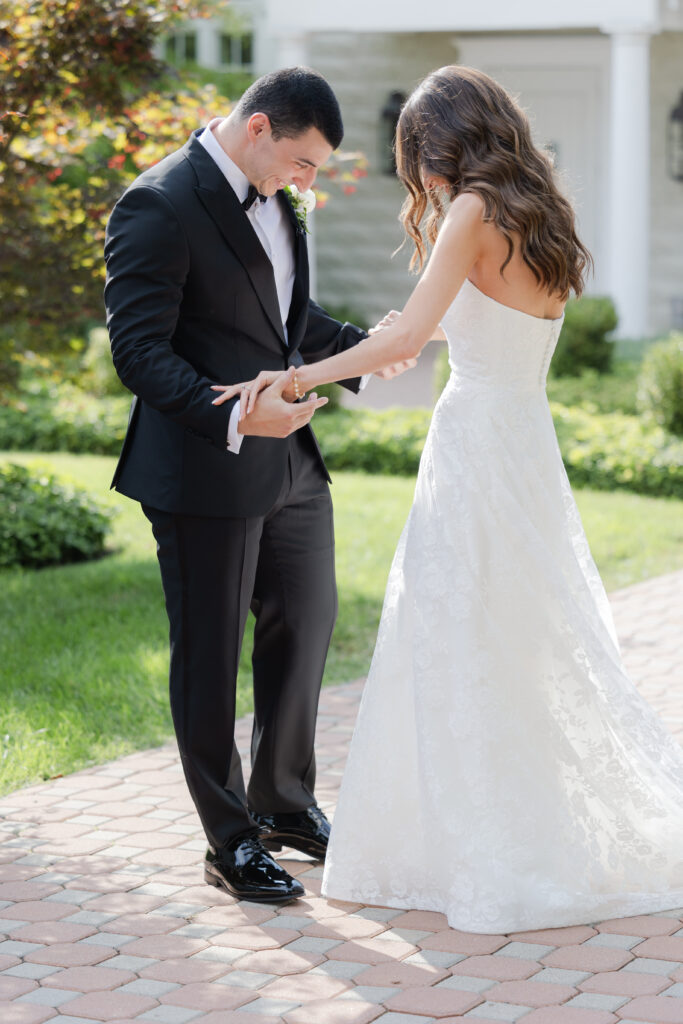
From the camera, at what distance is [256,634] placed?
159 inches

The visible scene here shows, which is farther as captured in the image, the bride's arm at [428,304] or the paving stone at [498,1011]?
the bride's arm at [428,304]

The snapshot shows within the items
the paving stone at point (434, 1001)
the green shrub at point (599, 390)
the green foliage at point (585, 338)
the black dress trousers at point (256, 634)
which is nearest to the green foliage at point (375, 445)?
the green shrub at point (599, 390)

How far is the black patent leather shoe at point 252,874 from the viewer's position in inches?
144

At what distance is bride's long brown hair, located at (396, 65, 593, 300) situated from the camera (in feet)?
11.3

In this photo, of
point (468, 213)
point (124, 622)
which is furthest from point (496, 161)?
point (124, 622)

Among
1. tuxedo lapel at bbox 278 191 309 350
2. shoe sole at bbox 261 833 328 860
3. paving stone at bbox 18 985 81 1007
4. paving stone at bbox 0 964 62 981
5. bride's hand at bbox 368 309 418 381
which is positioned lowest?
paving stone at bbox 18 985 81 1007

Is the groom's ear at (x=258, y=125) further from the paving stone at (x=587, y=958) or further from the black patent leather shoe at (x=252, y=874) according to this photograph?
the paving stone at (x=587, y=958)

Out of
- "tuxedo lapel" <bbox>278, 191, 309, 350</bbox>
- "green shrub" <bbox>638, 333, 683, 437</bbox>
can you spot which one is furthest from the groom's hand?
"green shrub" <bbox>638, 333, 683, 437</bbox>

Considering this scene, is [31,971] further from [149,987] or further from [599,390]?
[599,390]

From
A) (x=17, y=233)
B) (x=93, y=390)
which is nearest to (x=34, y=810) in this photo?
(x=17, y=233)

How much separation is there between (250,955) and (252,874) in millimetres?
342

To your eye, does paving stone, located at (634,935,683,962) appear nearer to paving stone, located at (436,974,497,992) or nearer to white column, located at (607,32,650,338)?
paving stone, located at (436,974,497,992)

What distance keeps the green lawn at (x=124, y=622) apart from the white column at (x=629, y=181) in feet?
16.7

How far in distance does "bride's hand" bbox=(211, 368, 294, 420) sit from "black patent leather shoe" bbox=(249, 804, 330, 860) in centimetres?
125
